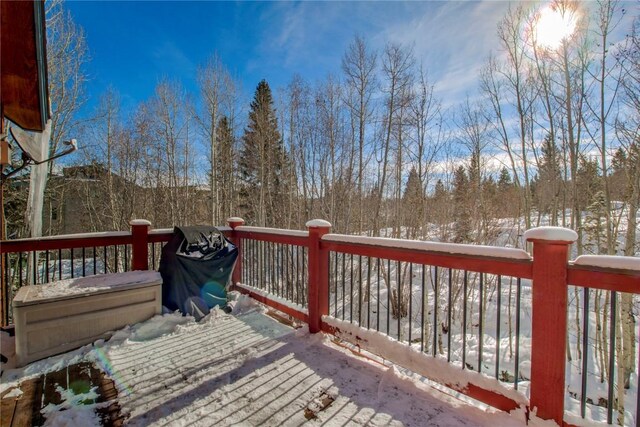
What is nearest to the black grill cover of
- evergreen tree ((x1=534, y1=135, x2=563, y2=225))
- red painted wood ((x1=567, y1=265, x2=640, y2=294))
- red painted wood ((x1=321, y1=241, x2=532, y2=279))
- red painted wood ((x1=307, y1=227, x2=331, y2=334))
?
red painted wood ((x1=307, y1=227, x2=331, y2=334))

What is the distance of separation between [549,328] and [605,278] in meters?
0.40

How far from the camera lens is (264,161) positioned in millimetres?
12195

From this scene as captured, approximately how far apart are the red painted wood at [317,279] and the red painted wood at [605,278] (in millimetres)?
1926

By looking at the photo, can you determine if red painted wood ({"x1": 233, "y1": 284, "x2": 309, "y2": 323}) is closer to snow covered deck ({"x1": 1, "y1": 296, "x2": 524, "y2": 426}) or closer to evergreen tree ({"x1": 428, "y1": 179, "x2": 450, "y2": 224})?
snow covered deck ({"x1": 1, "y1": 296, "x2": 524, "y2": 426})

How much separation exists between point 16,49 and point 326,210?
35.7 feet

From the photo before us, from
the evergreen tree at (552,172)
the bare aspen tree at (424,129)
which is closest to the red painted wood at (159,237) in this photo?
the bare aspen tree at (424,129)

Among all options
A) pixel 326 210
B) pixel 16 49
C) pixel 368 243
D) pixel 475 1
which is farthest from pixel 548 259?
pixel 326 210

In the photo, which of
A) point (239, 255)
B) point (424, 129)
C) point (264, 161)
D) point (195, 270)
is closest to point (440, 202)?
point (424, 129)

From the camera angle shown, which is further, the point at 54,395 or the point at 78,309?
the point at 78,309

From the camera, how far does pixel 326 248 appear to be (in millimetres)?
2939

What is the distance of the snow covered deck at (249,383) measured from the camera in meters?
1.83

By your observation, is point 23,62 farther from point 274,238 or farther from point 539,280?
point 539,280

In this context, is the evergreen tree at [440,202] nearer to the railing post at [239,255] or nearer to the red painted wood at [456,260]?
the railing post at [239,255]

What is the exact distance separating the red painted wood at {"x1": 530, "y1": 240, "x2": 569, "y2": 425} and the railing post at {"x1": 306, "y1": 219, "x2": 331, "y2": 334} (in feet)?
5.82
